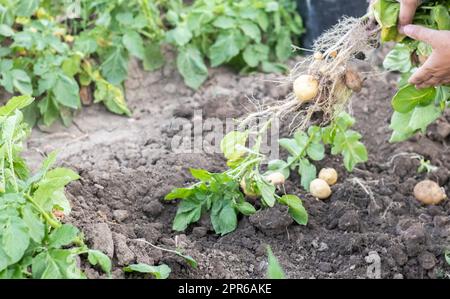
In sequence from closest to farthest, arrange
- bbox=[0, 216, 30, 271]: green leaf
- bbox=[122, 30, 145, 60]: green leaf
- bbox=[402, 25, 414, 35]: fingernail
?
bbox=[0, 216, 30, 271]: green leaf
bbox=[402, 25, 414, 35]: fingernail
bbox=[122, 30, 145, 60]: green leaf

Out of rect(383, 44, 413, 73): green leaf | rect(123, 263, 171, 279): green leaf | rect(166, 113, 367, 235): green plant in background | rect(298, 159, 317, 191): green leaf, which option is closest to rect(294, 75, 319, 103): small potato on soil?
rect(166, 113, 367, 235): green plant in background

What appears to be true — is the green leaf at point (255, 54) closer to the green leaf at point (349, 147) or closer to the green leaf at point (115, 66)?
the green leaf at point (115, 66)

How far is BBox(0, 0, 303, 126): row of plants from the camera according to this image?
3346mm

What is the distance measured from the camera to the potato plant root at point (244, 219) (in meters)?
2.35

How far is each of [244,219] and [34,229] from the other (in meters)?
0.85

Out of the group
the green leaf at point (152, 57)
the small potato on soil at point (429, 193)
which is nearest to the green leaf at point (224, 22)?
the green leaf at point (152, 57)

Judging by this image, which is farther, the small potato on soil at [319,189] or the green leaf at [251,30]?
the green leaf at [251,30]

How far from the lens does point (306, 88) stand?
8.10ft

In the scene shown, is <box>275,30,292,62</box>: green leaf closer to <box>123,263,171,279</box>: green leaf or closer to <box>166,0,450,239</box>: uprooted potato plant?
<box>166,0,450,239</box>: uprooted potato plant

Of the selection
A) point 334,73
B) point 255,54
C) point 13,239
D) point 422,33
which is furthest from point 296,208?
point 255,54

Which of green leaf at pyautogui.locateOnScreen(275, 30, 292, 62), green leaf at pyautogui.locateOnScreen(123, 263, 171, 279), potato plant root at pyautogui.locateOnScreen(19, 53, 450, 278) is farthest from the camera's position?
green leaf at pyautogui.locateOnScreen(275, 30, 292, 62)

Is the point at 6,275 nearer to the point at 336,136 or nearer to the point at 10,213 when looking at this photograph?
the point at 10,213

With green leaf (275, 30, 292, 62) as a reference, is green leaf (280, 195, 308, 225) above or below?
above

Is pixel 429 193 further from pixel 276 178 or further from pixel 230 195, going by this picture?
pixel 230 195
